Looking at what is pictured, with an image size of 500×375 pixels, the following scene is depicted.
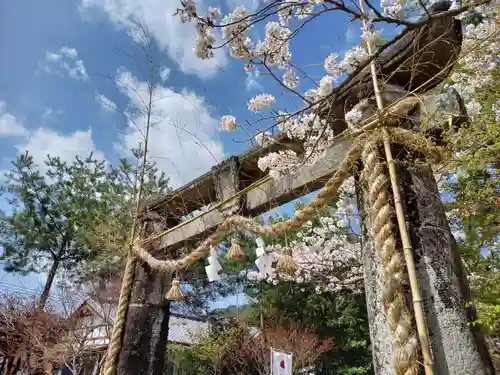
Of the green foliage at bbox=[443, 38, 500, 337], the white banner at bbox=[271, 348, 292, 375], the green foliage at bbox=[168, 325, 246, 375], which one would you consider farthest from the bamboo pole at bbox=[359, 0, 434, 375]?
the green foliage at bbox=[168, 325, 246, 375]

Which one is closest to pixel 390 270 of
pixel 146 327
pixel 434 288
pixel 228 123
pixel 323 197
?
pixel 434 288

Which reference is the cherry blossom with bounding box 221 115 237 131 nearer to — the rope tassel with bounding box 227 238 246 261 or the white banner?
the rope tassel with bounding box 227 238 246 261

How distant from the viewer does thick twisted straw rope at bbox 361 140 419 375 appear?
81 cm

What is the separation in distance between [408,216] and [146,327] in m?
1.99

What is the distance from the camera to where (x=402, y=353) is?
0.81 meters

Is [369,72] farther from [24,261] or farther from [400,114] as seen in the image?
[24,261]

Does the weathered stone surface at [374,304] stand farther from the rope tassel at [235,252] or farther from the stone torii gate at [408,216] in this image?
the rope tassel at [235,252]

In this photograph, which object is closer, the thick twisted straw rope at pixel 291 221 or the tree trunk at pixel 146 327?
the thick twisted straw rope at pixel 291 221

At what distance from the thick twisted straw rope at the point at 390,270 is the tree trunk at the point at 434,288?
14 cm

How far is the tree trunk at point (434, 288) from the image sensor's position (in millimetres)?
964

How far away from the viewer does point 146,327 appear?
245 cm

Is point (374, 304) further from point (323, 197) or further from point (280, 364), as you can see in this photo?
point (280, 364)

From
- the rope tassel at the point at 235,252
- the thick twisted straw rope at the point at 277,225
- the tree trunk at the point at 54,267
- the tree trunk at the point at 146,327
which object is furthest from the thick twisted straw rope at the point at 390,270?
the tree trunk at the point at 54,267

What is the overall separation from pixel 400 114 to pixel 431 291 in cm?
59
